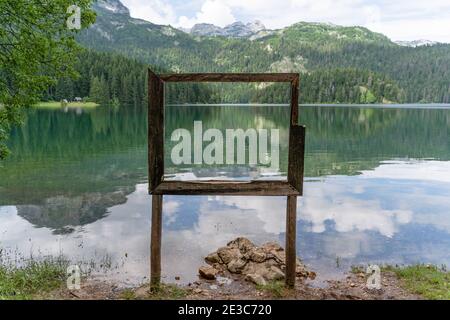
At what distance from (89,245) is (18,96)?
6676mm

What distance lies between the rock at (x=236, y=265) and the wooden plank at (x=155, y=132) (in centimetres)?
511

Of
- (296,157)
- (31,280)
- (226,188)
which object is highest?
(296,157)

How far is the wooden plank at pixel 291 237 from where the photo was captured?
11500 millimetres

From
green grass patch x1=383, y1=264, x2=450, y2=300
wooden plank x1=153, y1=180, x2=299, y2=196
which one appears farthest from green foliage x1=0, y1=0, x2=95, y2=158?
green grass patch x1=383, y1=264, x2=450, y2=300

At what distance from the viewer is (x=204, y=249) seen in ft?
57.6

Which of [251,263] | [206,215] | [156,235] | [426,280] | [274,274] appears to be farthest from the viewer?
[206,215]

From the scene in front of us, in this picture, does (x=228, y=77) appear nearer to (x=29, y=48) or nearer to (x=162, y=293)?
(x=162, y=293)

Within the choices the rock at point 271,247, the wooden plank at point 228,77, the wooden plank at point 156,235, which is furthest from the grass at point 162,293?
the wooden plank at point 228,77

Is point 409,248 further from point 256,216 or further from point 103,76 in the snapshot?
point 103,76

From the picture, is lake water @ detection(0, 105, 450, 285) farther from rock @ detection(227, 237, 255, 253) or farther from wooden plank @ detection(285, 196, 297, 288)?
wooden plank @ detection(285, 196, 297, 288)

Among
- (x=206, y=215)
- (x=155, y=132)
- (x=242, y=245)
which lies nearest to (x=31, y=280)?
(x=155, y=132)

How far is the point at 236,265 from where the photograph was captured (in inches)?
577

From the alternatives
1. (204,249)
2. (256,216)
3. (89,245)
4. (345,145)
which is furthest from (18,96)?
(345,145)

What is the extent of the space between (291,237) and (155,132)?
4.75 m
